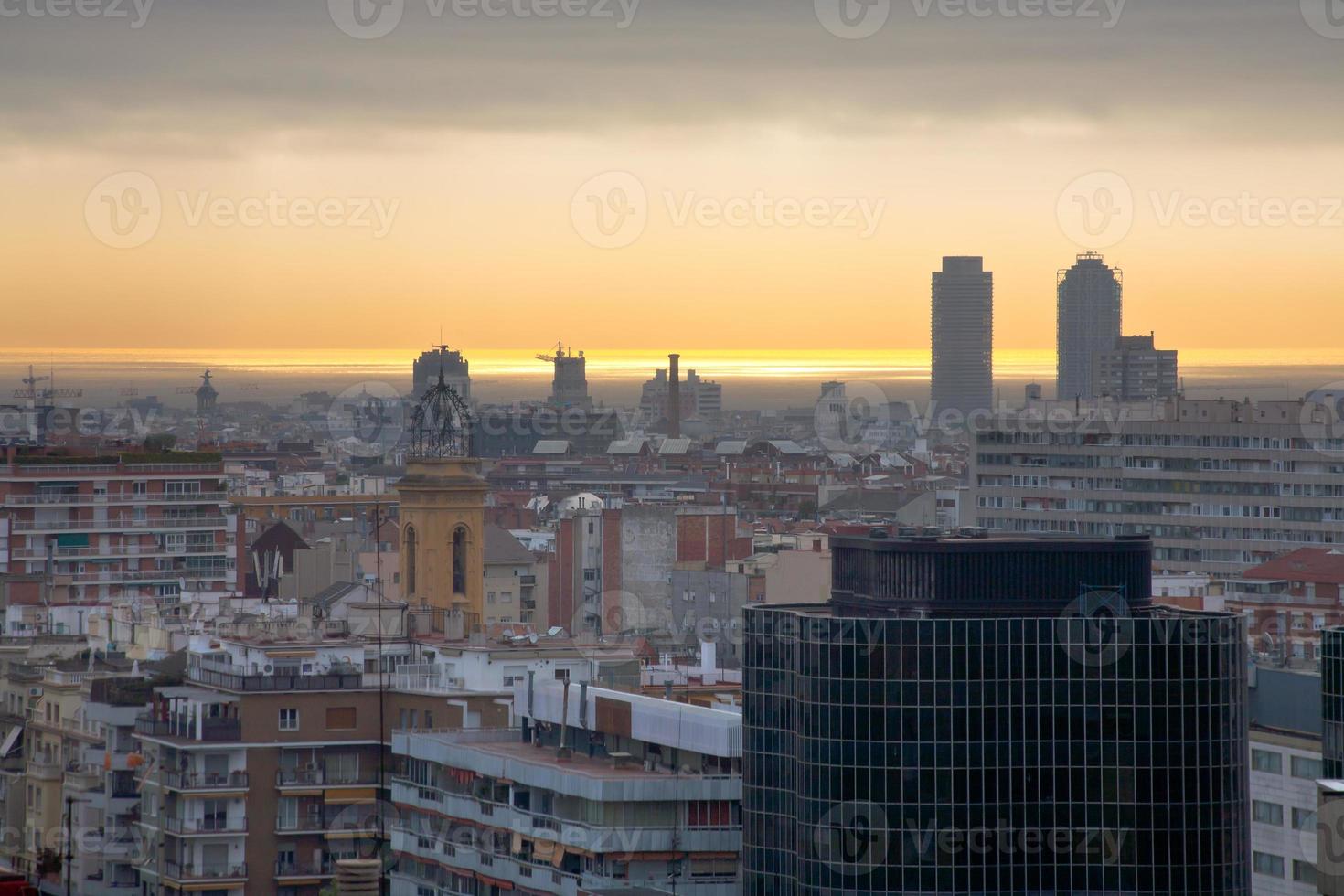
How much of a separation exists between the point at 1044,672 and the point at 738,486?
4800 inches

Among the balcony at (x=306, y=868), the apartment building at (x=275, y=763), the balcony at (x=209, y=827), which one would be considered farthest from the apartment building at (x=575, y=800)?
the balcony at (x=209, y=827)

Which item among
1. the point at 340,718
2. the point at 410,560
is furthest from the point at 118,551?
the point at 340,718

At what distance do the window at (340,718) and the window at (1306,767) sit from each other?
1571cm

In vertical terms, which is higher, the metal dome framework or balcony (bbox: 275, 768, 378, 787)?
the metal dome framework

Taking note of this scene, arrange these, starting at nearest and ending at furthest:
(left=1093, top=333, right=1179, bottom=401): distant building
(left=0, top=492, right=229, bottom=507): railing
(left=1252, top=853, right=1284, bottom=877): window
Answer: (left=1252, top=853, right=1284, bottom=877): window
(left=0, top=492, right=229, bottom=507): railing
(left=1093, top=333, right=1179, bottom=401): distant building

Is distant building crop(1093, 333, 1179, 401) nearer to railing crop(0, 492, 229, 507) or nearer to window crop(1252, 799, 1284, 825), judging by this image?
railing crop(0, 492, 229, 507)

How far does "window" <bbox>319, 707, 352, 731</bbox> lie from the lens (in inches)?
1823

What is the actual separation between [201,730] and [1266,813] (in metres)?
17.4

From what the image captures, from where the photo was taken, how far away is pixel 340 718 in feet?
152

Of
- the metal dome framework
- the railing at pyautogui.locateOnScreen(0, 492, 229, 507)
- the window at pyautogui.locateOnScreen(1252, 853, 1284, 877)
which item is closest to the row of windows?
the window at pyautogui.locateOnScreen(1252, 853, 1284, 877)


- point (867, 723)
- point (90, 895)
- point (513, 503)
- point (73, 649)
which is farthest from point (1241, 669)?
point (513, 503)

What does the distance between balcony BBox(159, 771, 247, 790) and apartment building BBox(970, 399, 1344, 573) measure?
6101cm

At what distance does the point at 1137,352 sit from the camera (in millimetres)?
182875

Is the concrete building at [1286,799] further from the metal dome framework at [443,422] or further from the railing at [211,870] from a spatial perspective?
the metal dome framework at [443,422]
